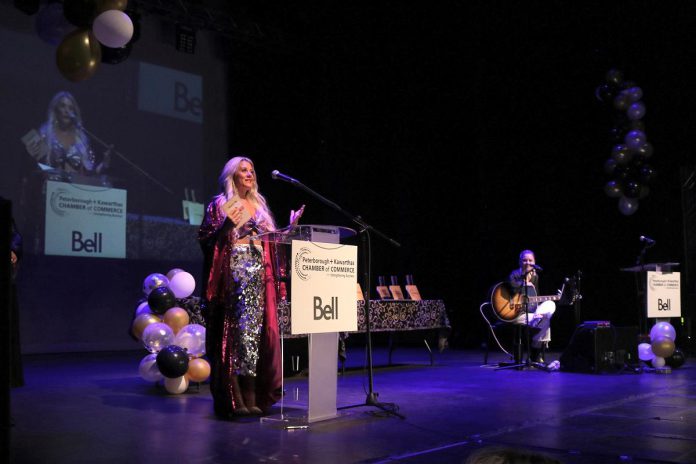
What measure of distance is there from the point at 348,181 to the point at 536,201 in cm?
309

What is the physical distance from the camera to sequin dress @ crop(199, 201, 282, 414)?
4.64 m

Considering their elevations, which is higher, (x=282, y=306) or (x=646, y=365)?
(x=282, y=306)

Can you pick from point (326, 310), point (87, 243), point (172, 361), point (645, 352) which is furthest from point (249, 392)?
point (87, 243)

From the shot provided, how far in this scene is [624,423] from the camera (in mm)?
4418

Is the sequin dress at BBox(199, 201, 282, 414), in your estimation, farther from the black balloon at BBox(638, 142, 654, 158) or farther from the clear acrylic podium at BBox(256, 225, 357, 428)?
the black balloon at BBox(638, 142, 654, 158)

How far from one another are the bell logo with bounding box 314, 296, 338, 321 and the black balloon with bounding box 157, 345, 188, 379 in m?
1.91

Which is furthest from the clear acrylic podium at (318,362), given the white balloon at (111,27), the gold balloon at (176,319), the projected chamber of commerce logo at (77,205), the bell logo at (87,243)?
the bell logo at (87,243)

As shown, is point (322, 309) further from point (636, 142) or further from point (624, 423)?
point (636, 142)

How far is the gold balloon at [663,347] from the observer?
7.90 m

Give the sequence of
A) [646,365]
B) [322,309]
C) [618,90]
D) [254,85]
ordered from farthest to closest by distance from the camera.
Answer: [254,85], [618,90], [646,365], [322,309]

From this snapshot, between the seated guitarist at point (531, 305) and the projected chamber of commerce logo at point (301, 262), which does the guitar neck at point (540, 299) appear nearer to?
the seated guitarist at point (531, 305)

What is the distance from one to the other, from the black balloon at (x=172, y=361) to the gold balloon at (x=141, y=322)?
72 centimetres

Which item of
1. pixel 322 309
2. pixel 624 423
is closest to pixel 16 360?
pixel 322 309

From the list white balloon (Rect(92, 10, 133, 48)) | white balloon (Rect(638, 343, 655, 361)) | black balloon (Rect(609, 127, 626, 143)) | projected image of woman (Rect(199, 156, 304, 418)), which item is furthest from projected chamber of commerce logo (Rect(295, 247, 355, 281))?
black balloon (Rect(609, 127, 626, 143))
